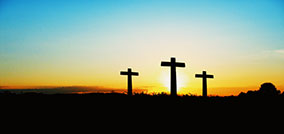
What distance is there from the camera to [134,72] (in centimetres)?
2319

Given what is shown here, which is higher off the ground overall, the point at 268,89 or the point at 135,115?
the point at 268,89

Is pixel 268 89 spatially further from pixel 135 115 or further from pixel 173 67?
pixel 135 115

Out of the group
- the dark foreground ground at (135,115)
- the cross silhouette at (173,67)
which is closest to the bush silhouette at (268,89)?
the cross silhouette at (173,67)

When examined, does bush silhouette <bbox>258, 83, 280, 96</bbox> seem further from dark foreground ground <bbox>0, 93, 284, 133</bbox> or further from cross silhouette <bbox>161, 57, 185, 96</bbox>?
dark foreground ground <bbox>0, 93, 284, 133</bbox>

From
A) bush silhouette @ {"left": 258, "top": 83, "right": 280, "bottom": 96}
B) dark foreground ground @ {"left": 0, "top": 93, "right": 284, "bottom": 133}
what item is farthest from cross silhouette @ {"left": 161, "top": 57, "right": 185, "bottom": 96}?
bush silhouette @ {"left": 258, "top": 83, "right": 280, "bottom": 96}

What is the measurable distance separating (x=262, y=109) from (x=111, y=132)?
264 inches

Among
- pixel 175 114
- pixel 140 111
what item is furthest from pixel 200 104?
pixel 140 111

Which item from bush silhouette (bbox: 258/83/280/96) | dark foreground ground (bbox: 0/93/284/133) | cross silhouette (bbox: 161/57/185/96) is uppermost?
cross silhouette (bbox: 161/57/185/96)

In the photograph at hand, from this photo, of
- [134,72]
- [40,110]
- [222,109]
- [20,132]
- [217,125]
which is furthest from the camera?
[134,72]

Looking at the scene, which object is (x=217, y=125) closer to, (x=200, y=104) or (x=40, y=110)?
(x=200, y=104)

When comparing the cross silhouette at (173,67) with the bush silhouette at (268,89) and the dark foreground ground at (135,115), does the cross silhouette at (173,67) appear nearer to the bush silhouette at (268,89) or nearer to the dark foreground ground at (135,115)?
the dark foreground ground at (135,115)

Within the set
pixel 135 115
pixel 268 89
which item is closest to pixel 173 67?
pixel 135 115

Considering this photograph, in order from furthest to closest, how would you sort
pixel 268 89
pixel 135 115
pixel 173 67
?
pixel 268 89
pixel 173 67
pixel 135 115

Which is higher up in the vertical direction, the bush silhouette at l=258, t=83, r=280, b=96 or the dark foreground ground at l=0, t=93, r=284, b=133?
A: the bush silhouette at l=258, t=83, r=280, b=96
